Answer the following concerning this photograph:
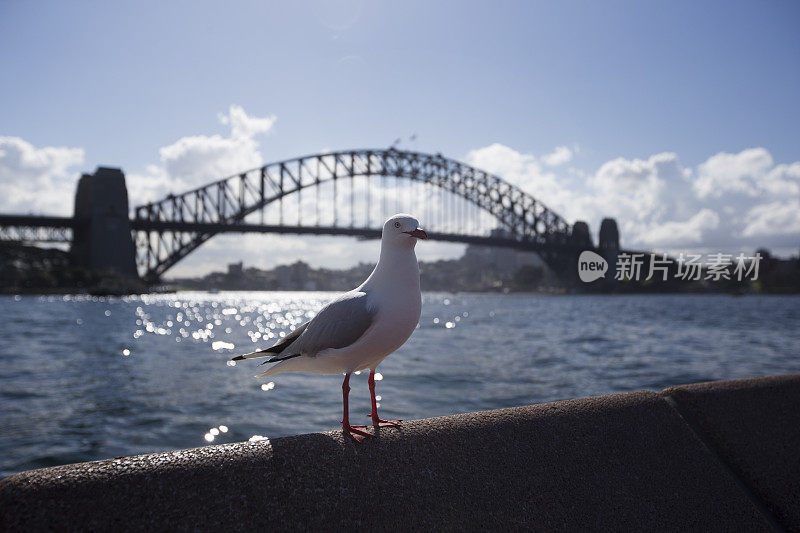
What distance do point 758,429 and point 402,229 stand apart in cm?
141

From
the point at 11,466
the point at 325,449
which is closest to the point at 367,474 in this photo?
the point at 325,449

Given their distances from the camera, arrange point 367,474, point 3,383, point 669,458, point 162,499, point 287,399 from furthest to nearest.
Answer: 1. point 3,383
2. point 287,399
3. point 669,458
4. point 367,474
5. point 162,499

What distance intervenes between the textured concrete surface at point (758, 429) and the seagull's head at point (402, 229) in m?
1.14

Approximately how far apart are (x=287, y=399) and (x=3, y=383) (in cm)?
560

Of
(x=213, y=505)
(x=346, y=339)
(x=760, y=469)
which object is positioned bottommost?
(x=760, y=469)

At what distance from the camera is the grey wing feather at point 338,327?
136 cm

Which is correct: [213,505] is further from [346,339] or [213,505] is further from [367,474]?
[346,339]

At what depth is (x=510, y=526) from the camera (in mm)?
1252

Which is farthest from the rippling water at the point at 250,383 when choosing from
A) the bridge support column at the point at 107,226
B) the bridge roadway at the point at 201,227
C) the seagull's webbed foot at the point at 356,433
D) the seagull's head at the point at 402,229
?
the bridge support column at the point at 107,226

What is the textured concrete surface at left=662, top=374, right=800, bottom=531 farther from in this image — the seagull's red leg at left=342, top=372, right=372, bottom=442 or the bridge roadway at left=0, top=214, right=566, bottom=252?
the bridge roadway at left=0, top=214, right=566, bottom=252

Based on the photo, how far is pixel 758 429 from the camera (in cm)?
179

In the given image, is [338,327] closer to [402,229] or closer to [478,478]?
[402,229]

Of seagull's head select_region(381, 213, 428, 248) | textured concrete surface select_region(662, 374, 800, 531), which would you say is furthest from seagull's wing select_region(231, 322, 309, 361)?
textured concrete surface select_region(662, 374, 800, 531)

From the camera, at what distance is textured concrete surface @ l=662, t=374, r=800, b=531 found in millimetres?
1622
